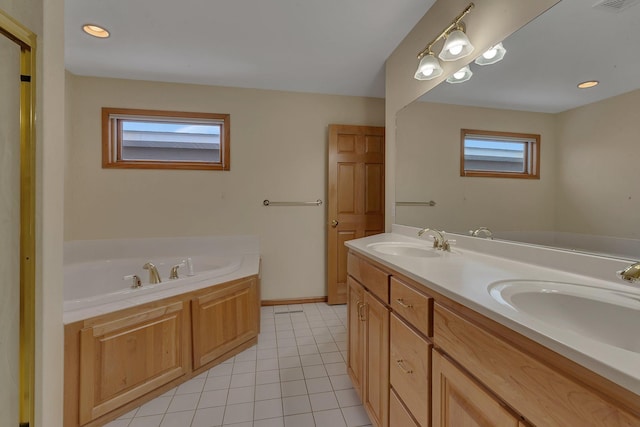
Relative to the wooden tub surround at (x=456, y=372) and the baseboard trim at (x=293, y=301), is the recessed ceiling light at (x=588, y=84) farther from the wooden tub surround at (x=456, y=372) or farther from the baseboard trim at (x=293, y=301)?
the baseboard trim at (x=293, y=301)

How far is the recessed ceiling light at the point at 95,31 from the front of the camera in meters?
1.88

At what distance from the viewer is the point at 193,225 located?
2.77m

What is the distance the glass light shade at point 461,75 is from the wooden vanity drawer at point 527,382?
4.23 feet

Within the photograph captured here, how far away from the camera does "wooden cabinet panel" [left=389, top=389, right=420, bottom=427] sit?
95 centimetres

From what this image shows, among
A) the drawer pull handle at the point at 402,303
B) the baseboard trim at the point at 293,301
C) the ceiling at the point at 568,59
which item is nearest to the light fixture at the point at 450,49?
the ceiling at the point at 568,59

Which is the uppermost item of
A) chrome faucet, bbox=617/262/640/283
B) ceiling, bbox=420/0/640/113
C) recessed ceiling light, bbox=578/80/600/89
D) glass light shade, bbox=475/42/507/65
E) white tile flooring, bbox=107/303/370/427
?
glass light shade, bbox=475/42/507/65

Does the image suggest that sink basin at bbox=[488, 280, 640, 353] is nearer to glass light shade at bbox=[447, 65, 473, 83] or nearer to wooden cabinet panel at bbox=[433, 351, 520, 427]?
wooden cabinet panel at bbox=[433, 351, 520, 427]

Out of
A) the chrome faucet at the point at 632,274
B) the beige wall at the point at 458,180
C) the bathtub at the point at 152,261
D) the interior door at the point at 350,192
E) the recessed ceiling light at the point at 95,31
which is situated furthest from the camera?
the interior door at the point at 350,192

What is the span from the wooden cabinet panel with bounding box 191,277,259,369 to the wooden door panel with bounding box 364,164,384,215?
153 cm

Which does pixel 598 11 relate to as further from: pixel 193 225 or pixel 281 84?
pixel 193 225

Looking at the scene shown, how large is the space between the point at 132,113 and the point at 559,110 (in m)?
3.27

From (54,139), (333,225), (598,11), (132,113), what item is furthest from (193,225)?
(598,11)

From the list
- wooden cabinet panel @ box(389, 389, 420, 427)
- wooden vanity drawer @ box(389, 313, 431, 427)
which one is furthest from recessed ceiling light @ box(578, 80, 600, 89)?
wooden cabinet panel @ box(389, 389, 420, 427)

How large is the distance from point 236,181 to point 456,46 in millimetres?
2235
